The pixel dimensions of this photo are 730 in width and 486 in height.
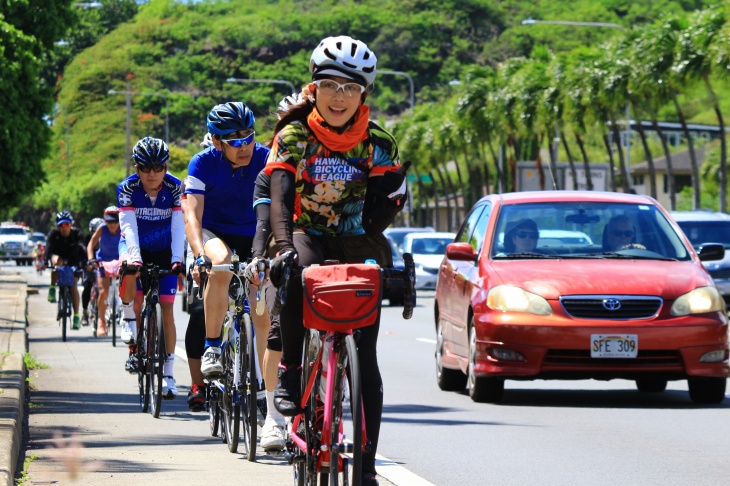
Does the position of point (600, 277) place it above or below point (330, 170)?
below

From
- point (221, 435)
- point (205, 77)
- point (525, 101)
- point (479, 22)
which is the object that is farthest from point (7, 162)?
point (479, 22)

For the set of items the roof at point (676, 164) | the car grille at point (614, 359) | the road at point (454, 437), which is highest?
the roof at point (676, 164)

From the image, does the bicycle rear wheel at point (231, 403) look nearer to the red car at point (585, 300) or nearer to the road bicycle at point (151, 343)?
the road bicycle at point (151, 343)

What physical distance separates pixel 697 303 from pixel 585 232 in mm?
1369

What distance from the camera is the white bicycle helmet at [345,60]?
7027 mm

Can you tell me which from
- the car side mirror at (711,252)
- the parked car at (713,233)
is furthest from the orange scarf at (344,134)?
the parked car at (713,233)

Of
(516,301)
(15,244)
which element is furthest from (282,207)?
(15,244)

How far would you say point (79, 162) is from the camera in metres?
139

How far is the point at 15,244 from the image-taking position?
81688mm

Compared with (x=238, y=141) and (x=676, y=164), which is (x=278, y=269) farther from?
(x=676, y=164)

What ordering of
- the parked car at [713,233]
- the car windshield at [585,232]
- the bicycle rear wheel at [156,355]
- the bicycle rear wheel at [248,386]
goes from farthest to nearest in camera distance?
the parked car at [713,233]
the car windshield at [585,232]
the bicycle rear wheel at [156,355]
the bicycle rear wheel at [248,386]

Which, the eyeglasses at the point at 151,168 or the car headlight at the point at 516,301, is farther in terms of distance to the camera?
the car headlight at the point at 516,301

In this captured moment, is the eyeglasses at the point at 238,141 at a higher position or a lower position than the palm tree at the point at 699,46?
lower

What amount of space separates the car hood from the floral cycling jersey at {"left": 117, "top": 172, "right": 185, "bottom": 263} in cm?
241
